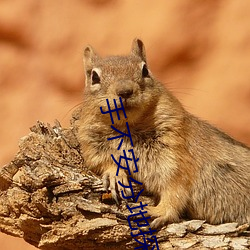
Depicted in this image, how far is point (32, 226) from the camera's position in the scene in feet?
4.65

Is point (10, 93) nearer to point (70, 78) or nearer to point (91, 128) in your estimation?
point (70, 78)

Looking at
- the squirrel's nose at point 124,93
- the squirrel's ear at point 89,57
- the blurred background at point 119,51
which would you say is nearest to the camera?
the squirrel's nose at point 124,93

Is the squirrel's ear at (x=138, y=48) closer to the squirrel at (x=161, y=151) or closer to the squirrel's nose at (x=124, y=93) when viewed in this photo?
the squirrel at (x=161, y=151)

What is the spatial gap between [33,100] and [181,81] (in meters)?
0.68

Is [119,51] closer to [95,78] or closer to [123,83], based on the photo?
[95,78]

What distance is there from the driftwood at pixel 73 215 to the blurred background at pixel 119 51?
894 mm

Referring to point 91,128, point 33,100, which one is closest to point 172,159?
point 91,128

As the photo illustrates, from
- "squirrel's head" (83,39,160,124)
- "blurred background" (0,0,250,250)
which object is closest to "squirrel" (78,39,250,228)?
"squirrel's head" (83,39,160,124)

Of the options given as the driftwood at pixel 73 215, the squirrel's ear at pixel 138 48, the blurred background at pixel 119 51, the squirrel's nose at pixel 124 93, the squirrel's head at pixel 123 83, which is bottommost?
the driftwood at pixel 73 215

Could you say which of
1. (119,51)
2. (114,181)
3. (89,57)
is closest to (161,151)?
(114,181)

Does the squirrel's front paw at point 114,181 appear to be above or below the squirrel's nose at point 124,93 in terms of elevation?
below

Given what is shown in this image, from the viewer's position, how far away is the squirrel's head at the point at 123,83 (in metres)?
1.34

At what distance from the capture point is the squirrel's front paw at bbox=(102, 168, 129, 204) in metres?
1.38

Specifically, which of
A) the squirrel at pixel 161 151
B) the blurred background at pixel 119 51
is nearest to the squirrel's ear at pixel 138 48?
the squirrel at pixel 161 151
